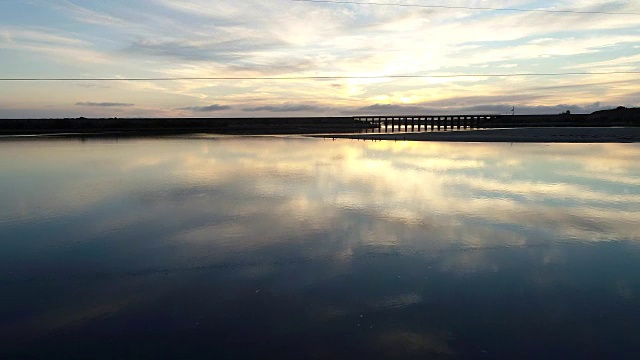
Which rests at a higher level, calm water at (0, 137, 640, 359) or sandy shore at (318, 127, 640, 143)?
sandy shore at (318, 127, 640, 143)

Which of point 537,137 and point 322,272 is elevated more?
point 537,137

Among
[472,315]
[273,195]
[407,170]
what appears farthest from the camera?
[407,170]

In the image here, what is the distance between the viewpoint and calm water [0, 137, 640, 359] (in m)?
4.80

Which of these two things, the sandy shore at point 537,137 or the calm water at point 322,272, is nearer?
the calm water at point 322,272

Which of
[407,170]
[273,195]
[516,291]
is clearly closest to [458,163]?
[407,170]

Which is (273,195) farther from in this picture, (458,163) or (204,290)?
(458,163)

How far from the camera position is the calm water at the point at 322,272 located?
480 centimetres

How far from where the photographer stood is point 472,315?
535cm

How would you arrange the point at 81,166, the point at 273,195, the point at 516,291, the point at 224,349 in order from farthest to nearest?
the point at 81,166
the point at 273,195
the point at 516,291
the point at 224,349

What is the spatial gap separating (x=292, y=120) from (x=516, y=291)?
425ft

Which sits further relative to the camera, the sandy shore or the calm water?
the sandy shore

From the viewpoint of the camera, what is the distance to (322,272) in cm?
691

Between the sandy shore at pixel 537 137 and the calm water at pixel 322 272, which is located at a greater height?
the sandy shore at pixel 537 137

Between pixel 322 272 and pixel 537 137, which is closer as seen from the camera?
pixel 322 272
